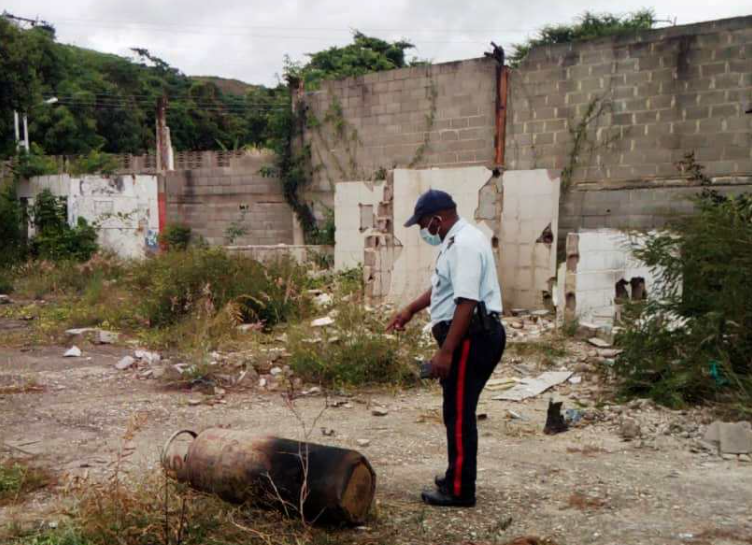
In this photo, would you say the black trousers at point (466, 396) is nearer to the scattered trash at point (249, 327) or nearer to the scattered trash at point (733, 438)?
the scattered trash at point (733, 438)

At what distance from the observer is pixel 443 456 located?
160 inches

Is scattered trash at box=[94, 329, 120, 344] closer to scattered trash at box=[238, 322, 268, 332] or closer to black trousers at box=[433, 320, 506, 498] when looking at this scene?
scattered trash at box=[238, 322, 268, 332]

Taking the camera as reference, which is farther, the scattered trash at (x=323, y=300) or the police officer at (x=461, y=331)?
the scattered trash at (x=323, y=300)

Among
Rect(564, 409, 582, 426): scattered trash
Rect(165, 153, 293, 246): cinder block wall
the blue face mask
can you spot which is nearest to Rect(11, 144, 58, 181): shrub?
Rect(165, 153, 293, 246): cinder block wall

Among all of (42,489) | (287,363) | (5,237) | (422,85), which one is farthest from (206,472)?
(5,237)

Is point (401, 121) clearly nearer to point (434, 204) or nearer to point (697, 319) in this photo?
point (697, 319)

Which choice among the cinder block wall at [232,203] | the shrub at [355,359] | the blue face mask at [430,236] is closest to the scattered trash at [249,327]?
the shrub at [355,359]

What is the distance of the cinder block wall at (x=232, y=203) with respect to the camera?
1401 cm

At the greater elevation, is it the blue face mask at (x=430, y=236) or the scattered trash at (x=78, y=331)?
the blue face mask at (x=430, y=236)

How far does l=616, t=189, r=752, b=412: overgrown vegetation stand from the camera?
191 inches

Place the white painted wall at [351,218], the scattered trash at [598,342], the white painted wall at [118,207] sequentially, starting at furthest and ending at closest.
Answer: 1. the white painted wall at [118,207]
2. the white painted wall at [351,218]
3. the scattered trash at [598,342]

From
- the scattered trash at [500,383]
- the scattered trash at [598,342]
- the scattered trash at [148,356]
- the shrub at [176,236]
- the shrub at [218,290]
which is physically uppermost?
the shrub at [176,236]

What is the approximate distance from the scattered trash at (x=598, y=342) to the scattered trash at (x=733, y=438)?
256 centimetres

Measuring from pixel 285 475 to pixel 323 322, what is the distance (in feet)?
15.0
